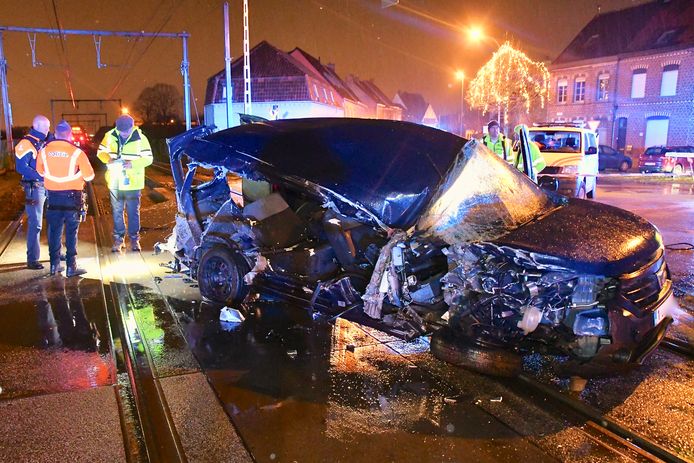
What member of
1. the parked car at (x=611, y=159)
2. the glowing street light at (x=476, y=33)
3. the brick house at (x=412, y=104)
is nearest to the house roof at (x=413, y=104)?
the brick house at (x=412, y=104)

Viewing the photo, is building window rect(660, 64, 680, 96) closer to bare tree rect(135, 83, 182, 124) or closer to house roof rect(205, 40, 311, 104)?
house roof rect(205, 40, 311, 104)

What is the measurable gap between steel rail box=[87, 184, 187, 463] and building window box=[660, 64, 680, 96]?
37949mm

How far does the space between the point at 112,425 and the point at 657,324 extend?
364 centimetres

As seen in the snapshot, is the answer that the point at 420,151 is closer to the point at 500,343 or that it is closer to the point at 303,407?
the point at 500,343

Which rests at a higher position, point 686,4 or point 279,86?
point 686,4

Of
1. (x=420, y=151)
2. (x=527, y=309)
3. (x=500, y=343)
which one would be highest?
(x=420, y=151)

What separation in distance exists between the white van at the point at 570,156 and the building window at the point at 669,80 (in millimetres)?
25543

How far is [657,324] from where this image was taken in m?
3.85

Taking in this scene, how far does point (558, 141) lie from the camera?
1405 centimetres

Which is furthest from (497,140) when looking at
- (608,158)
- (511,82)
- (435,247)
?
(511,82)

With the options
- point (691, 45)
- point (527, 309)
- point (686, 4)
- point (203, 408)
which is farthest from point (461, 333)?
point (686, 4)

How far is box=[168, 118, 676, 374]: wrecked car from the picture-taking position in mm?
3746

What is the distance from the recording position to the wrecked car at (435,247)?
375 cm

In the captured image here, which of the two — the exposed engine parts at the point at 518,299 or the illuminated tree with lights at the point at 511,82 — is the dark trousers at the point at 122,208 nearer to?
→ the exposed engine parts at the point at 518,299
